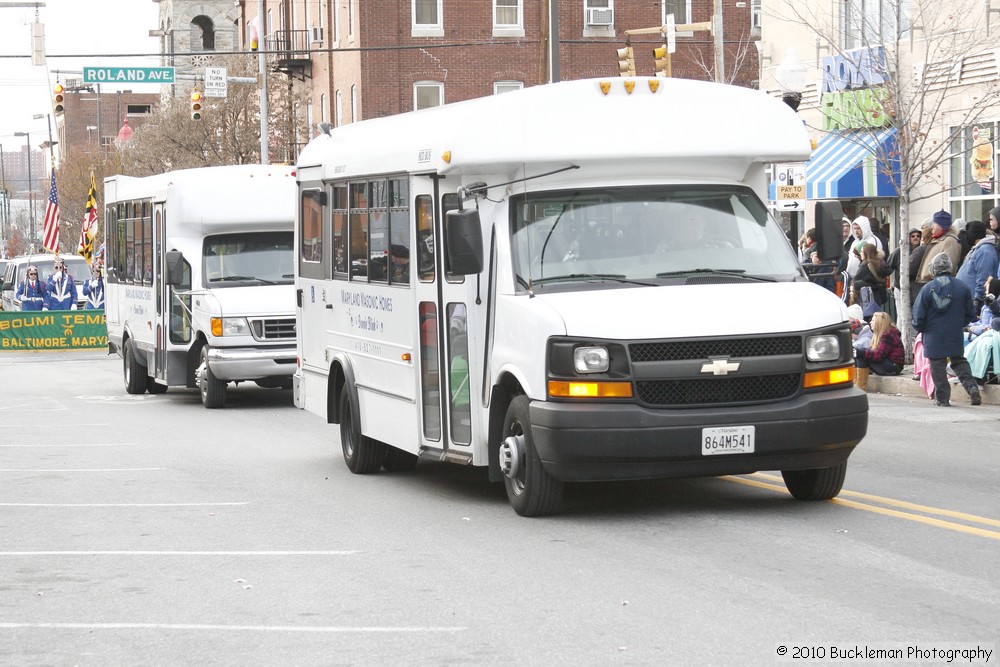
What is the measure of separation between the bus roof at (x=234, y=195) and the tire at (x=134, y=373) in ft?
10.8

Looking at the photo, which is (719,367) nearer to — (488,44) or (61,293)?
(61,293)

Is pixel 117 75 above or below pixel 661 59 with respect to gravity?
above

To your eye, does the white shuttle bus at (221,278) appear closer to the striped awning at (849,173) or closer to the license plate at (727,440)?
the license plate at (727,440)

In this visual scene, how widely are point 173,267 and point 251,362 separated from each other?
5.30ft

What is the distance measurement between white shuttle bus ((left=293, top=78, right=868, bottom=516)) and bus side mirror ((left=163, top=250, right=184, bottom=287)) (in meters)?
8.29

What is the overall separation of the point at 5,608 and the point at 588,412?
131 inches

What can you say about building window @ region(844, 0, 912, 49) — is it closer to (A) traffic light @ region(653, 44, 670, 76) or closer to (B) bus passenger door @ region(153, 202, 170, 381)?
(A) traffic light @ region(653, 44, 670, 76)

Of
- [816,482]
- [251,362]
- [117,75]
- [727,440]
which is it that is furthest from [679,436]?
[117,75]

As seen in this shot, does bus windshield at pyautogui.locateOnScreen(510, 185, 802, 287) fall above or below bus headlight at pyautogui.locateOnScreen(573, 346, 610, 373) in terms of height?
above

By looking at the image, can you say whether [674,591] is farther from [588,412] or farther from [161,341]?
[161,341]

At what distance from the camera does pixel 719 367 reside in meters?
9.16

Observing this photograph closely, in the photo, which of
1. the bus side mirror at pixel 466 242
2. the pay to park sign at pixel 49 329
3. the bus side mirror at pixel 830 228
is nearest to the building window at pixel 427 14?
the pay to park sign at pixel 49 329

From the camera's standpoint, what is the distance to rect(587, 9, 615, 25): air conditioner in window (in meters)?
47.4

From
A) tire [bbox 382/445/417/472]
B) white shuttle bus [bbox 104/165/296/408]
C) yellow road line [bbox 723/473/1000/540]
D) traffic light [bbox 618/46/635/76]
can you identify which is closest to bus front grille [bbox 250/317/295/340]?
white shuttle bus [bbox 104/165/296/408]
